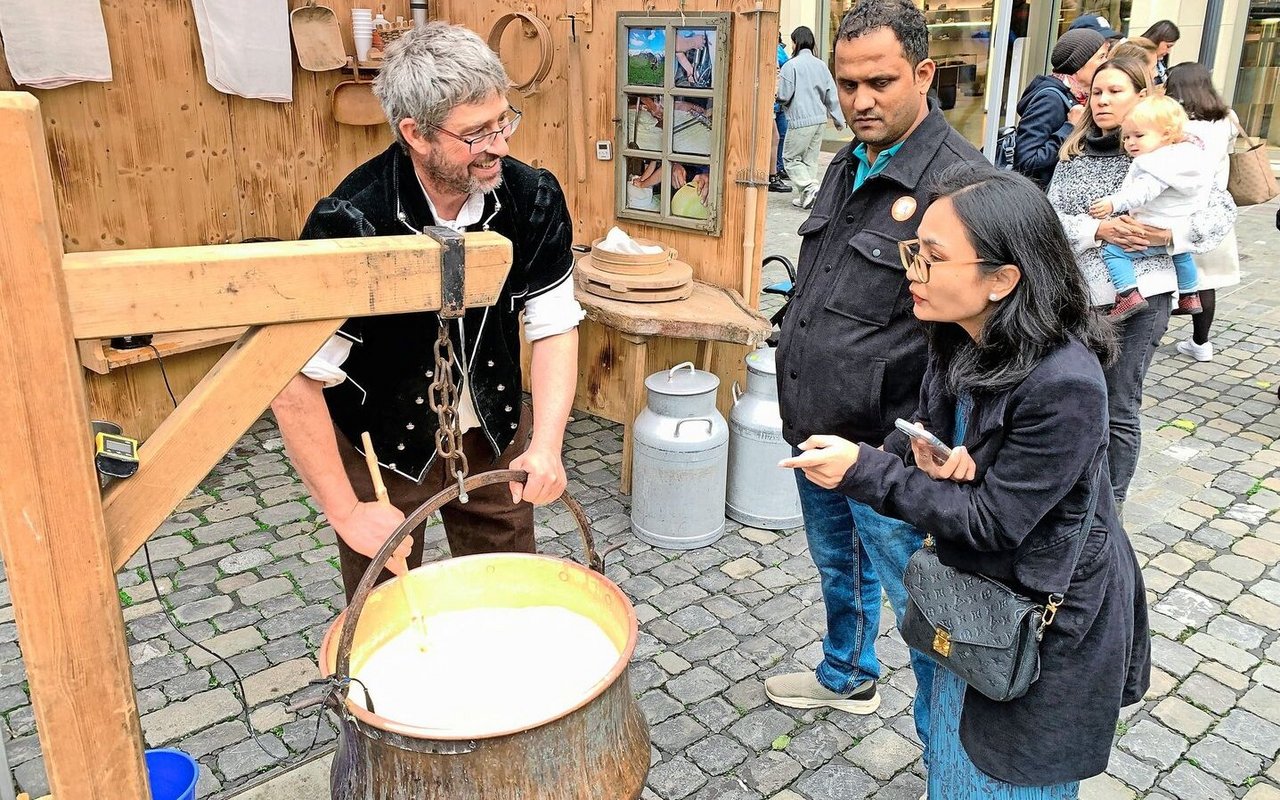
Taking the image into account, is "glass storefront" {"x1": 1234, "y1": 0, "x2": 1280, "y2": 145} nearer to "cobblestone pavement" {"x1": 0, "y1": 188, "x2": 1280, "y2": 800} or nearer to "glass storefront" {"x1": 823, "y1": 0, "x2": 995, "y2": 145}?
Answer: "glass storefront" {"x1": 823, "y1": 0, "x2": 995, "y2": 145}

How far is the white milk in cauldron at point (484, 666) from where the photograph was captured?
1.88 m

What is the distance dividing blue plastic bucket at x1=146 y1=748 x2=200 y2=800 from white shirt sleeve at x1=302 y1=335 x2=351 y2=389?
1.16m

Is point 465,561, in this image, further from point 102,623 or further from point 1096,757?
point 1096,757

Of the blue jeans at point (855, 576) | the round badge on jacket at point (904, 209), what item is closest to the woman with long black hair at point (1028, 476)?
the round badge on jacket at point (904, 209)

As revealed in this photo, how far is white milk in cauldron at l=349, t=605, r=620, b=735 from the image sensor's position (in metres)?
1.88

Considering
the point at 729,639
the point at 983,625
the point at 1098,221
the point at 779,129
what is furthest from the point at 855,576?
the point at 779,129

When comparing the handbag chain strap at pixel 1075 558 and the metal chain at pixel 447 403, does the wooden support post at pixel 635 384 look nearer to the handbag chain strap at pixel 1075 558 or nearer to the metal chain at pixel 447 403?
the metal chain at pixel 447 403

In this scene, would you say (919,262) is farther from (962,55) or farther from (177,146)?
(962,55)

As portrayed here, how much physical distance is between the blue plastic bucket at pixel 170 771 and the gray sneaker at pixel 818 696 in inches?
74.5

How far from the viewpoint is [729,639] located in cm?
383

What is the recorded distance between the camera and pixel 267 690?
11.5 feet

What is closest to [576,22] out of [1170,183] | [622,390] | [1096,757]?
[622,390]

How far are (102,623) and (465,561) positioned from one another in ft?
2.82

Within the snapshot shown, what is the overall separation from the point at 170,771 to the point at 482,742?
1.57 m
